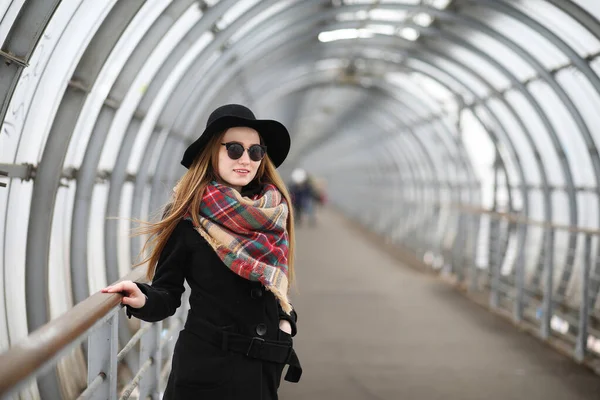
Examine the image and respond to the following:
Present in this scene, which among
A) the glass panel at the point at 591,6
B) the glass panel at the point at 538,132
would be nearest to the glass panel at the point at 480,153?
the glass panel at the point at 538,132

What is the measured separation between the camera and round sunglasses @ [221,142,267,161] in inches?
101

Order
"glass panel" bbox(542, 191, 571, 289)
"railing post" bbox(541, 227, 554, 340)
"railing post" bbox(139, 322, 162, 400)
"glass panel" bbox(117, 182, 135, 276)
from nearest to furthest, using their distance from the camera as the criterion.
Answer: "railing post" bbox(139, 322, 162, 400), "glass panel" bbox(117, 182, 135, 276), "railing post" bbox(541, 227, 554, 340), "glass panel" bbox(542, 191, 571, 289)

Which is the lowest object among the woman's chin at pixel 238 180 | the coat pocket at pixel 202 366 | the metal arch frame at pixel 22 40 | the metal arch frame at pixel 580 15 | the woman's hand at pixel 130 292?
the coat pocket at pixel 202 366

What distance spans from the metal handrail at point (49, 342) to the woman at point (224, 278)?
0.61ft

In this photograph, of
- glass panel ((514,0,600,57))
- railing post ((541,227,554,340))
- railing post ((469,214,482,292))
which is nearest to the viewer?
railing post ((541,227,554,340))

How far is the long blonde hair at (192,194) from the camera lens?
8.23 feet

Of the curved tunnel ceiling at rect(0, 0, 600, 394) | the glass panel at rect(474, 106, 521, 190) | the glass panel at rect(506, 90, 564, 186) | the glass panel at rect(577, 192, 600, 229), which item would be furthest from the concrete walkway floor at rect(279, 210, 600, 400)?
the glass panel at rect(474, 106, 521, 190)

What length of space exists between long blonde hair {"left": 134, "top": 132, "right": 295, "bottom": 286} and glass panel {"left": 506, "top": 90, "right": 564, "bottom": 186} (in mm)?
9928

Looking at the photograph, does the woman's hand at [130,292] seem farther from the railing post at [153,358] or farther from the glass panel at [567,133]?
the glass panel at [567,133]

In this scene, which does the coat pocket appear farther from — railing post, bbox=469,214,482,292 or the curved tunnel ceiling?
railing post, bbox=469,214,482,292

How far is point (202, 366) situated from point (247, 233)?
506mm

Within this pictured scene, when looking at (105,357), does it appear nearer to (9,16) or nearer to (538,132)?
(9,16)

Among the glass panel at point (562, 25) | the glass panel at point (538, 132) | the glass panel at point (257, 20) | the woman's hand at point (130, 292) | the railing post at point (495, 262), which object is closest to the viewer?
the woman's hand at point (130, 292)

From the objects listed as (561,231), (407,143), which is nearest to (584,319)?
(561,231)
